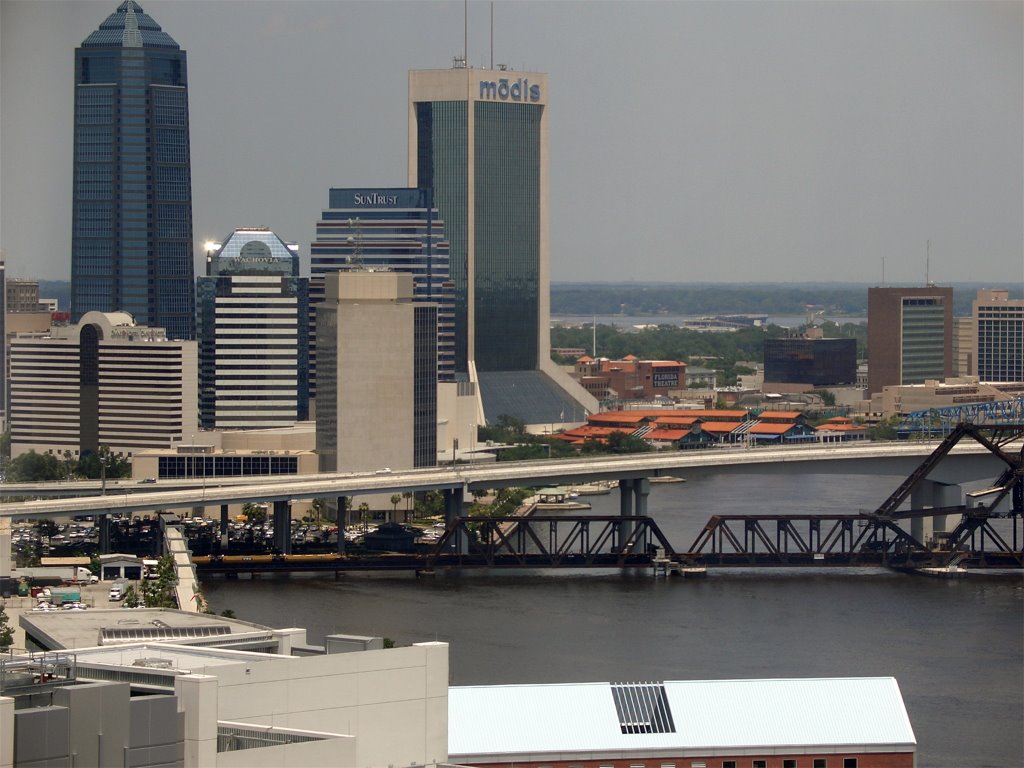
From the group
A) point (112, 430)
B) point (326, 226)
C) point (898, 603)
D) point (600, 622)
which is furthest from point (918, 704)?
point (326, 226)

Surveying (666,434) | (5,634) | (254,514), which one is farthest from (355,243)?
(5,634)

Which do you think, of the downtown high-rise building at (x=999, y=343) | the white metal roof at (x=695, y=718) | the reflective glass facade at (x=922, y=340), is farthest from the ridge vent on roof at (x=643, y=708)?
the downtown high-rise building at (x=999, y=343)

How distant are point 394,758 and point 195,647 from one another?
127 cm

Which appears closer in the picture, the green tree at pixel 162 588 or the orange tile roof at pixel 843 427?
the green tree at pixel 162 588

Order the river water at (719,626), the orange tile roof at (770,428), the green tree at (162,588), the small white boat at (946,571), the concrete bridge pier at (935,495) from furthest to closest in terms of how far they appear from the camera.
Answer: the orange tile roof at (770,428)
the concrete bridge pier at (935,495)
the small white boat at (946,571)
the green tree at (162,588)
the river water at (719,626)

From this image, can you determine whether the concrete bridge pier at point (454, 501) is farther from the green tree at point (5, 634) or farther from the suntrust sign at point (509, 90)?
the suntrust sign at point (509, 90)

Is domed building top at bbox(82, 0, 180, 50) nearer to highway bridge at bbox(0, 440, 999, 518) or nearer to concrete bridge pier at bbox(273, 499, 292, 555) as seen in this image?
highway bridge at bbox(0, 440, 999, 518)

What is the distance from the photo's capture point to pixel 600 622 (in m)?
24.0

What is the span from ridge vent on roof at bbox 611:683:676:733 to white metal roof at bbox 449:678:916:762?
33 millimetres

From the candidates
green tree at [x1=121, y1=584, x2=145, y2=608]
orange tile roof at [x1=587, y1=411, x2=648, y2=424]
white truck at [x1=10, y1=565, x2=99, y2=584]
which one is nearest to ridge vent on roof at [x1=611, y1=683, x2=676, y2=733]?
green tree at [x1=121, y1=584, x2=145, y2=608]

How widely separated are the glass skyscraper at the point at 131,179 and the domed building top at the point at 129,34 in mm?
24

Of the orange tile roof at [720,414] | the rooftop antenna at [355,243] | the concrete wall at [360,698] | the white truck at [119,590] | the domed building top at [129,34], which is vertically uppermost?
the domed building top at [129,34]

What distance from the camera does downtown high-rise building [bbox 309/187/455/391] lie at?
1933 inches

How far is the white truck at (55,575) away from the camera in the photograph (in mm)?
24722
